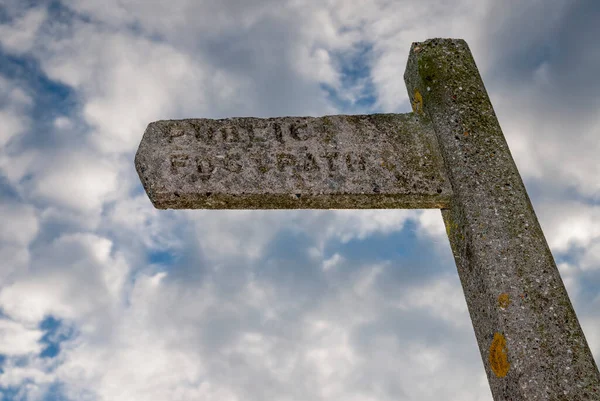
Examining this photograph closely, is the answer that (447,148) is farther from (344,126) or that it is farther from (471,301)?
(471,301)

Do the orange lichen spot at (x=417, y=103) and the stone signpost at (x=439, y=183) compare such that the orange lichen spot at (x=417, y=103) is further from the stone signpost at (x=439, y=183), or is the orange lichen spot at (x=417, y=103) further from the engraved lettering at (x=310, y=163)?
the engraved lettering at (x=310, y=163)

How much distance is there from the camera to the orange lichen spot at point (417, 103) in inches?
142

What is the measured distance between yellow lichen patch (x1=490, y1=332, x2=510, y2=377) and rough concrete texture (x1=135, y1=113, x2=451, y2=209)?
891 mm

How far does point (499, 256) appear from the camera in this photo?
9.34 feet

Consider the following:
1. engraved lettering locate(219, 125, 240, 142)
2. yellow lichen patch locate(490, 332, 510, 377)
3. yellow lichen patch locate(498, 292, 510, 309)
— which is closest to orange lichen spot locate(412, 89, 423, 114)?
engraved lettering locate(219, 125, 240, 142)

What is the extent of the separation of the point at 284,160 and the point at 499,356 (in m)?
1.63

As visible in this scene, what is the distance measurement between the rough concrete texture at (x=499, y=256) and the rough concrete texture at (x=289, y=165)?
20cm

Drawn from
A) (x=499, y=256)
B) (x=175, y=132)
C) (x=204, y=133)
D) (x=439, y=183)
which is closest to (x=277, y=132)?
(x=204, y=133)

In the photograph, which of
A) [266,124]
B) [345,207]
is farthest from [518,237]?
[266,124]

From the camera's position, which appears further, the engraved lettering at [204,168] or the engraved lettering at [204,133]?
the engraved lettering at [204,133]

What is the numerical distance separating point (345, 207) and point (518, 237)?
3.29 feet

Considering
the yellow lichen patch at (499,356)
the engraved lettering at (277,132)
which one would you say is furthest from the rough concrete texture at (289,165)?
the yellow lichen patch at (499,356)

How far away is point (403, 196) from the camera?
3.13 metres

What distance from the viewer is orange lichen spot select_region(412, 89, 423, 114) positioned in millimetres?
3613
